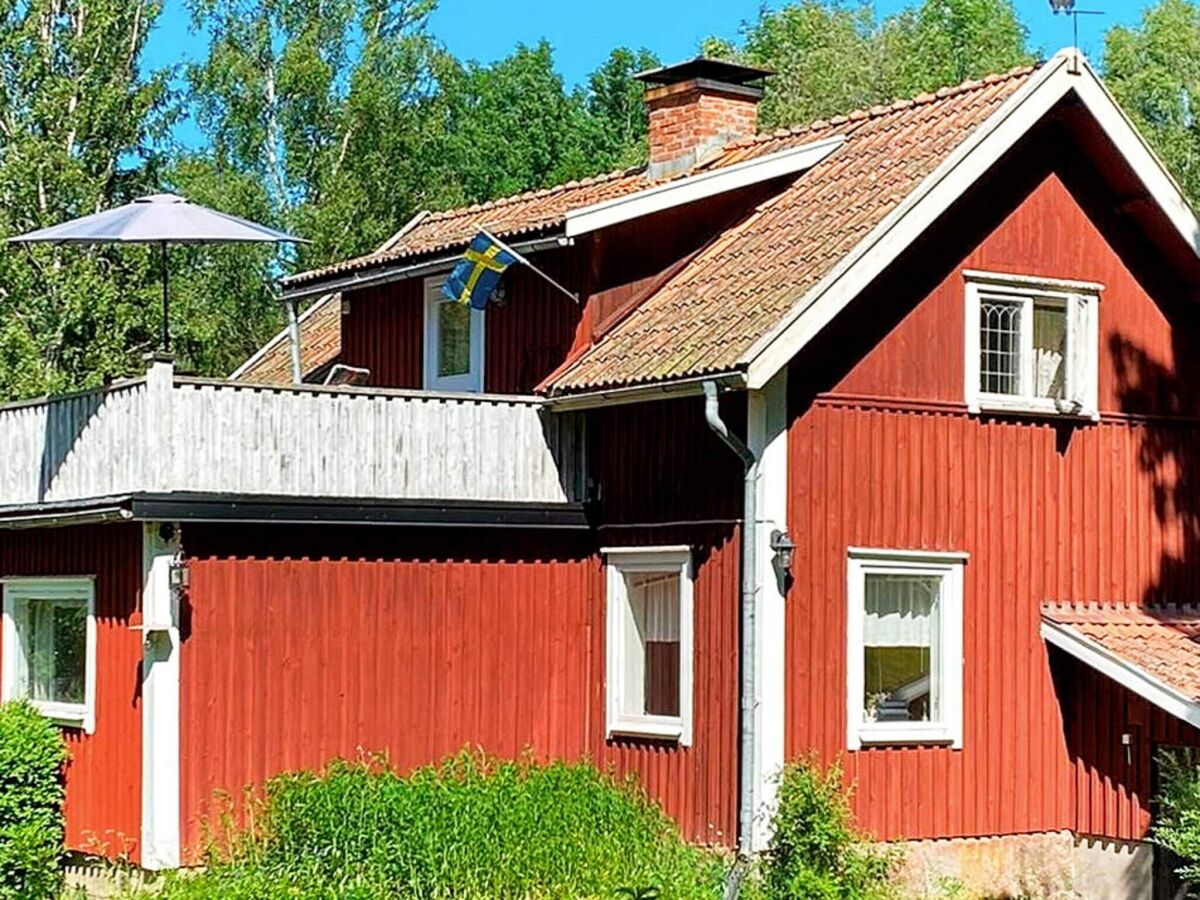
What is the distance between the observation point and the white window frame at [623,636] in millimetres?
18594

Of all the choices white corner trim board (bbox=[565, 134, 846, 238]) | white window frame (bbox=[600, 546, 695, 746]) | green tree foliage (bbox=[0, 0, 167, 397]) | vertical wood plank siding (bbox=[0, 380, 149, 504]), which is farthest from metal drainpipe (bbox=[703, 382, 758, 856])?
green tree foliage (bbox=[0, 0, 167, 397])

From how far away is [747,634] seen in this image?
58.2 feet

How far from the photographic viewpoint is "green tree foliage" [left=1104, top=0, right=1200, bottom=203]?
147 feet

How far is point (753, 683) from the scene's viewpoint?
1772 centimetres

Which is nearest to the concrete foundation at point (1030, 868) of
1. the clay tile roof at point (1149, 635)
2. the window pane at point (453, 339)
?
the clay tile roof at point (1149, 635)

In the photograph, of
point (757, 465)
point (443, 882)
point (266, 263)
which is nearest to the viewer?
point (443, 882)

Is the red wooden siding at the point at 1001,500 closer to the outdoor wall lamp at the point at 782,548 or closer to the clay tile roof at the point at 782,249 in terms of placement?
the outdoor wall lamp at the point at 782,548

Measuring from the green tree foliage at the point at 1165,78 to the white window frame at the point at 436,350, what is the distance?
25.2 m

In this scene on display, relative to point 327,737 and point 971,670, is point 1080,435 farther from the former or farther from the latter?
point 327,737

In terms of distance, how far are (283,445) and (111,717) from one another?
2734 millimetres

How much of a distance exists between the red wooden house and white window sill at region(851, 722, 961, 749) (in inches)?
1.3

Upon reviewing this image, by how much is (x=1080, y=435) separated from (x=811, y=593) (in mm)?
3303

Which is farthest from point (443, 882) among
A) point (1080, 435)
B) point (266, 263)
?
point (266, 263)

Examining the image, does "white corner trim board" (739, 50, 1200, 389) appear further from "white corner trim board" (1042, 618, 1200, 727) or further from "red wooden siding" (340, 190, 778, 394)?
"white corner trim board" (1042, 618, 1200, 727)
